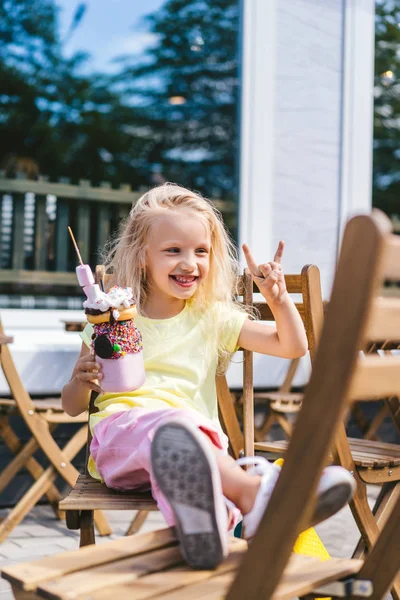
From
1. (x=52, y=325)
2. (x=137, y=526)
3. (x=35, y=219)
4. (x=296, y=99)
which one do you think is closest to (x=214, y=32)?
(x=296, y=99)

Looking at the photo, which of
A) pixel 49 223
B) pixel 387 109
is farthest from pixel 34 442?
pixel 387 109

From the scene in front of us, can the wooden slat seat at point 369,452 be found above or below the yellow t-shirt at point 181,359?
below

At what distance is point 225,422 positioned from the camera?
103 inches

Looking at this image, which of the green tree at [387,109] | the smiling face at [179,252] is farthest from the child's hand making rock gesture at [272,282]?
the green tree at [387,109]

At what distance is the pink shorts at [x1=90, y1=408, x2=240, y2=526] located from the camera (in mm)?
1659

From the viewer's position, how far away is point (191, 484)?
1239 millimetres

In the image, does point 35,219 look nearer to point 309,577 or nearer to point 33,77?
point 33,77

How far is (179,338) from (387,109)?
3.93 meters

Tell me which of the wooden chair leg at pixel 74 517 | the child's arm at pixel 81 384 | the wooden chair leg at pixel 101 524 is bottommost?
the wooden chair leg at pixel 101 524

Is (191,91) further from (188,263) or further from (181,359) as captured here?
(181,359)

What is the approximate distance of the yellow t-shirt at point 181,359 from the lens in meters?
1.95

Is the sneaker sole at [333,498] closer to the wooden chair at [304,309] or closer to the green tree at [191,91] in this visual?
the wooden chair at [304,309]

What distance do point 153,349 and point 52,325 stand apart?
2.47m

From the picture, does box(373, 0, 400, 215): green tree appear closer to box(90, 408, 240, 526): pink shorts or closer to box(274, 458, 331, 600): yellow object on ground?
box(274, 458, 331, 600): yellow object on ground
